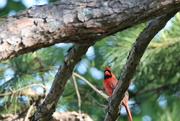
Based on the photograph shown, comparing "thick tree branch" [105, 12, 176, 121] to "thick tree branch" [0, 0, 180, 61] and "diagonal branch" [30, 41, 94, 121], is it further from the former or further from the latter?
"diagonal branch" [30, 41, 94, 121]

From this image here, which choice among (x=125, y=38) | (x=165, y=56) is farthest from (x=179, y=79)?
(x=125, y=38)

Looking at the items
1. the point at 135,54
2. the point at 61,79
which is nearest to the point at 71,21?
the point at 135,54

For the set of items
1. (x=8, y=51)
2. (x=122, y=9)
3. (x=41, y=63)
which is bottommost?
(x=8, y=51)

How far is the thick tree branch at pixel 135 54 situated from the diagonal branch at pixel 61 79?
0.26m

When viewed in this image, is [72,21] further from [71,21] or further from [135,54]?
[135,54]

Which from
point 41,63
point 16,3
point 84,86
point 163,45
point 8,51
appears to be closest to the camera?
point 8,51

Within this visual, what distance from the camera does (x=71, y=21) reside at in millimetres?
1739

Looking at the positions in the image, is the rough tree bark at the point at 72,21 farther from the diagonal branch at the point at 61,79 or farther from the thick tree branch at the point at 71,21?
the diagonal branch at the point at 61,79

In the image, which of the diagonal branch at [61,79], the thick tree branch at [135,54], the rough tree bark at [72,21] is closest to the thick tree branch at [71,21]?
the rough tree bark at [72,21]

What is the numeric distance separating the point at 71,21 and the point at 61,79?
0.62m

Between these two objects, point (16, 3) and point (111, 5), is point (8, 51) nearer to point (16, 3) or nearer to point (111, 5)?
point (111, 5)

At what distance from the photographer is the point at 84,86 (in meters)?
4.66

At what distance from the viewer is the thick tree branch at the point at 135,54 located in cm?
203

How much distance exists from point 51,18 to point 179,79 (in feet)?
9.40
